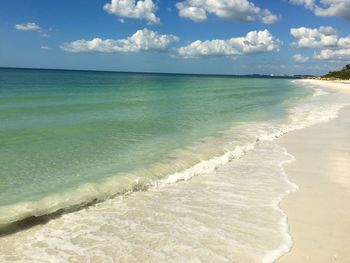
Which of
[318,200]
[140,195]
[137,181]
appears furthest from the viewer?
[137,181]

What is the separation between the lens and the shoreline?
20.3ft

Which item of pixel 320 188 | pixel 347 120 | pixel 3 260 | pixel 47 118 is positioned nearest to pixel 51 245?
pixel 3 260

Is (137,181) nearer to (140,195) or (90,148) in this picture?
(140,195)

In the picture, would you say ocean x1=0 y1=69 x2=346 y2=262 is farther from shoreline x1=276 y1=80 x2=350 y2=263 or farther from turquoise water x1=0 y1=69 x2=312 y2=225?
shoreline x1=276 y1=80 x2=350 y2=263

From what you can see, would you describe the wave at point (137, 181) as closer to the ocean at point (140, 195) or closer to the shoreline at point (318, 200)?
the ocean at point (140, 195)

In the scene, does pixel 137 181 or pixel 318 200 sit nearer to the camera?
pixel 318 200

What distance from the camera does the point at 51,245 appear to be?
6.17 meters

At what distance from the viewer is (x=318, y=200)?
8.67m

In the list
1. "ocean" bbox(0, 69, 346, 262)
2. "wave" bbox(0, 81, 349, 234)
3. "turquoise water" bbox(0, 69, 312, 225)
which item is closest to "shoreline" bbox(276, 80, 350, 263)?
"ocean" bbox(0, 69, 346, 262)

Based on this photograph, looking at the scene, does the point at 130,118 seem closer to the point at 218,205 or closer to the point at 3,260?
the point at 218,205

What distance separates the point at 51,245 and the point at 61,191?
2.78 m

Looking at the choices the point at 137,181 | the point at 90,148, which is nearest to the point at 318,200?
the point at 137,181

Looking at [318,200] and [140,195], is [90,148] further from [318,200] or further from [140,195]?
[318,200]

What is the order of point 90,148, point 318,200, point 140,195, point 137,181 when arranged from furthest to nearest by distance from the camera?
point 90,148 < point 137,181 < point 140,195 < point 318,200
